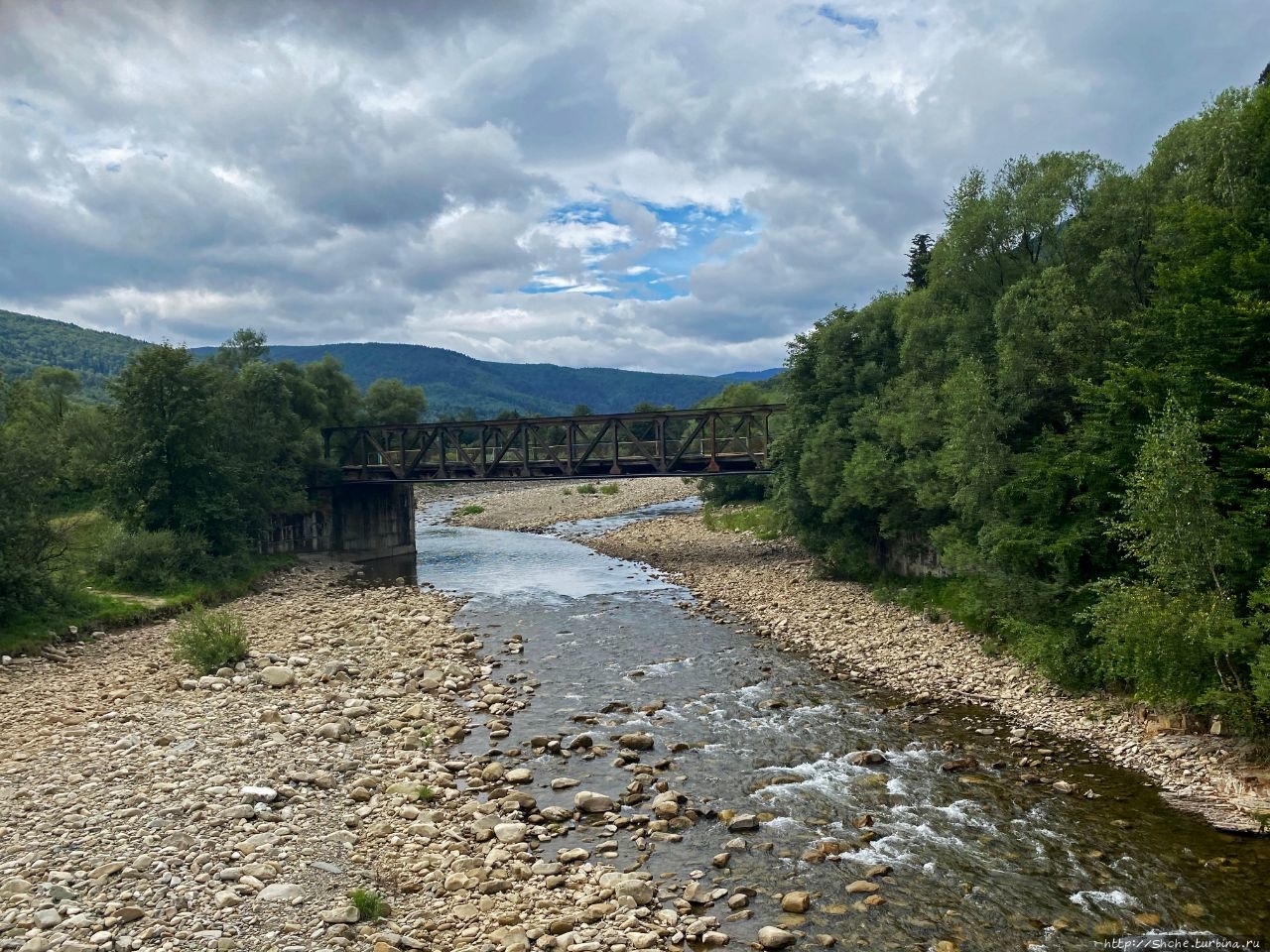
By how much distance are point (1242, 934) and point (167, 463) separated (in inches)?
2077

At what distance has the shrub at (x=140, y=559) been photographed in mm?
43375

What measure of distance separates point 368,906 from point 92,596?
33.5 m

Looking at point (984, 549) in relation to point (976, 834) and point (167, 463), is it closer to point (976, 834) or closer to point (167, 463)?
point (976, 834)

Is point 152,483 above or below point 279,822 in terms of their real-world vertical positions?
above

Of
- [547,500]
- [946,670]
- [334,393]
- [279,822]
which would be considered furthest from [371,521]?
[279,822]

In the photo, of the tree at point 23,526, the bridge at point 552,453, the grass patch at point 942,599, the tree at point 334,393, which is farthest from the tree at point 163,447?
the grass patch at point 942,599

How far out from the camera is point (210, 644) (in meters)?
28.7

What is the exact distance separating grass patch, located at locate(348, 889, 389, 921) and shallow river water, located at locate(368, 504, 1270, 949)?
4413 mm

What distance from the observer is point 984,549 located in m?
28.5

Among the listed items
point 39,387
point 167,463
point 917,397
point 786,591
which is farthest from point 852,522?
point 39,387

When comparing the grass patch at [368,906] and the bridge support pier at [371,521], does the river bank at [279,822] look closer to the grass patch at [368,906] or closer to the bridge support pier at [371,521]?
the grass patch at [368,906]

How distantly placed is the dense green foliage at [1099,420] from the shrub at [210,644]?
26.2 meters

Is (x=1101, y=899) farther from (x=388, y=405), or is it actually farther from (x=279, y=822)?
(x=388, y=405)

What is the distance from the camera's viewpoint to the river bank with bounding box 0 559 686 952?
1276 cm
